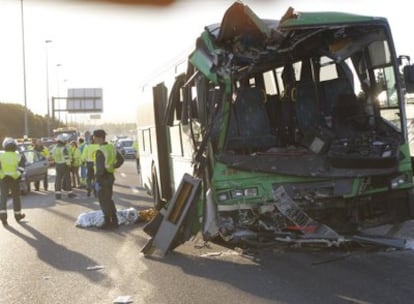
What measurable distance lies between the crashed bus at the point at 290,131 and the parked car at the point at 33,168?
1264 centimetres

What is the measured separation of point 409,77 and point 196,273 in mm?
3566

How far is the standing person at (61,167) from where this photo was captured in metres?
18.1

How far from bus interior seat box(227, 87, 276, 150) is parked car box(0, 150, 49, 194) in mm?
13085

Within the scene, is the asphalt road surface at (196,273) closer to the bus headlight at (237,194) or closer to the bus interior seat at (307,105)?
the bus headlight at (237,194)

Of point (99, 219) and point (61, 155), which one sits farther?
point (61, 155)

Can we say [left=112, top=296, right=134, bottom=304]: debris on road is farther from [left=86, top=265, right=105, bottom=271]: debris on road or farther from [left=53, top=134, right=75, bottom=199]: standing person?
[left=53, top=134, right=75, bottom=199]: standing person

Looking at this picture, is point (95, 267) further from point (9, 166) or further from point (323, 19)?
point (9, 166)

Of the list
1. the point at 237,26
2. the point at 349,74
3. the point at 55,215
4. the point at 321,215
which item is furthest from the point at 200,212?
the point at 55,215

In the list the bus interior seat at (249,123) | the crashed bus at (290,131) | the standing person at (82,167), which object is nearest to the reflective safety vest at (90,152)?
the standing person at (82,167)

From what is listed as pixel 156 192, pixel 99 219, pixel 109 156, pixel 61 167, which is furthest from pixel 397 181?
pixel 61 167

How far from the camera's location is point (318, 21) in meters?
7.50

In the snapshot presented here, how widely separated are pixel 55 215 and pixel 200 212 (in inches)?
278

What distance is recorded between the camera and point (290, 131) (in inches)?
368

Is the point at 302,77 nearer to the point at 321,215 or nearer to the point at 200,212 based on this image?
the point at 321,215
